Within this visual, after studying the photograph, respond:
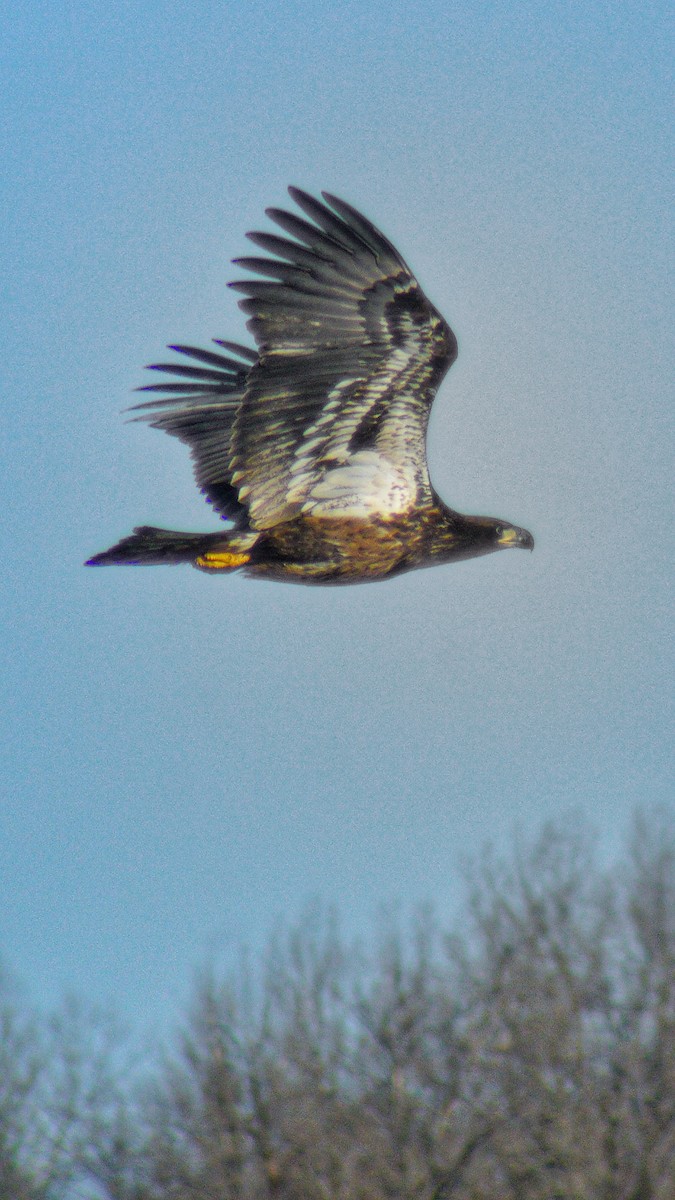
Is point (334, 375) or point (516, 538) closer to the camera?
point (334, 375)

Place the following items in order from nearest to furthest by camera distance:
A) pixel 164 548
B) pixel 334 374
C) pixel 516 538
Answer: pixel 334 374 → pixel 164 548 → pixel 516 538

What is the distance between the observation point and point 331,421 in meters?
6.46

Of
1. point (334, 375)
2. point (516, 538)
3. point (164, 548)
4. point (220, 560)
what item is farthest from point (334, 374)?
point (516, 538)

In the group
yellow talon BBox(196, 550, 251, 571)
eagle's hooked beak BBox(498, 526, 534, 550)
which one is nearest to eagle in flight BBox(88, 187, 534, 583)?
yellow talon BBox(196, 550, 251, 571)

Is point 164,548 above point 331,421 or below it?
below

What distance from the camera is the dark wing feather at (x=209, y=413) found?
25.4ft

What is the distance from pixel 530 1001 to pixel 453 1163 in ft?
12.4

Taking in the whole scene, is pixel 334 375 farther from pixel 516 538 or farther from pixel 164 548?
pixel 516 538

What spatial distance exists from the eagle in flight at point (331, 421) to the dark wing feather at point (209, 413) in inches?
36.8

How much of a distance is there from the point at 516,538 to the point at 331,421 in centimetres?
158

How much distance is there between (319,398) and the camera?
250 inches

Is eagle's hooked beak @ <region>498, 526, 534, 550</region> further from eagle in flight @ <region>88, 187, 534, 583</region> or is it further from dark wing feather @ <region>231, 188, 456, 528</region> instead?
dark wing feather @ <region>231, 188, 456, 528</region>

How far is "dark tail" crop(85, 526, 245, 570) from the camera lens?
252 inches

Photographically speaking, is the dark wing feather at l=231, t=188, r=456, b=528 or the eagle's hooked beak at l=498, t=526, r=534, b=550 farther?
the eagle's hooked beak at l=498, t=526, r=534, b=550
